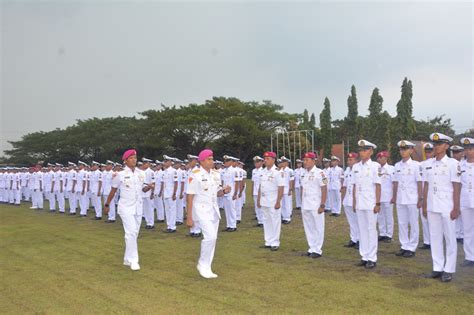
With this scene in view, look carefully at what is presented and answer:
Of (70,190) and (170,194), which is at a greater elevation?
(170,194)

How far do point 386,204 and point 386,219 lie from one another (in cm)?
40

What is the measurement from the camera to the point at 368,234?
7.37 meters

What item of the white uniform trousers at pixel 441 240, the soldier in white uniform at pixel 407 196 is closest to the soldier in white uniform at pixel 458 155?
the soldier in white uniform at pixel 407 196

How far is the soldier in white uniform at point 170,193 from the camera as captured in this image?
1226cm

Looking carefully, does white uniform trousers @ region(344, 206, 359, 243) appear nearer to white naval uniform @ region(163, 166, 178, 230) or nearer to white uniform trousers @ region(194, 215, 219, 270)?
white uniform trousers @ region(194, 215, 219, 270)

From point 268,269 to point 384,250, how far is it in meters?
3.04

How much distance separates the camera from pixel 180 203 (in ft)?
45.4

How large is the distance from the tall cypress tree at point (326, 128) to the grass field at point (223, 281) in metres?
33.0

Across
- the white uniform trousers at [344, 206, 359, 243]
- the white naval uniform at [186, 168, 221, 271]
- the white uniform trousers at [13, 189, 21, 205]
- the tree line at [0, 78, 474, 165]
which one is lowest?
the white uniform trousers at [13, 189, 21, 205]

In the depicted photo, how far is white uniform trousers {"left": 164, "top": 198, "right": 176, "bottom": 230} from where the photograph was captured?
12242 millimetres

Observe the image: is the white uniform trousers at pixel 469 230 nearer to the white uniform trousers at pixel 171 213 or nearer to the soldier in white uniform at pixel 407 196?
the soldier in white uniform at pixel 407 196

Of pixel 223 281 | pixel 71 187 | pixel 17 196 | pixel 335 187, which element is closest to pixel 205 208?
pixel 223 281

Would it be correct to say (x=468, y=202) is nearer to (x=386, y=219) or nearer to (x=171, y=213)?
(x=386, y=219)

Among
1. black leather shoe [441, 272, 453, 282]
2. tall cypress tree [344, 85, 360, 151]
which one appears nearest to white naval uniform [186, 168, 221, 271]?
black leather shoe [441, 272, 453, 282]
